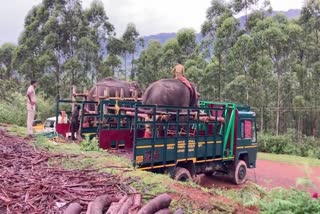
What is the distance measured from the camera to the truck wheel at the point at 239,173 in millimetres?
12375

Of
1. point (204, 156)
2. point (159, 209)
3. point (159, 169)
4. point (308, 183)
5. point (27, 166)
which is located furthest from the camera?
point (204, 156)

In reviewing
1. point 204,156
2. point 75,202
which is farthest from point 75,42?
point 75,202

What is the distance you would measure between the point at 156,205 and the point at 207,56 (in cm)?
2363

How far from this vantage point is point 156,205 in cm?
472

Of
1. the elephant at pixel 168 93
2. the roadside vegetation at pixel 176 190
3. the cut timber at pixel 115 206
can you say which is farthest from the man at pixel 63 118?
the cut timber at pixel 115 206

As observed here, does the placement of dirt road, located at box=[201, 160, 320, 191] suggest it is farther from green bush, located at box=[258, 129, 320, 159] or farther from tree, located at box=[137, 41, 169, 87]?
tree, located at box=[137, 41, 169, 87]

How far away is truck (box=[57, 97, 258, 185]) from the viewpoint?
9227 mm

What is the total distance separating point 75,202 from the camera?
4781 millimetres

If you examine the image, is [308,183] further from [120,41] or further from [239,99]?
[120,41]

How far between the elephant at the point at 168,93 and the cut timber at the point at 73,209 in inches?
262

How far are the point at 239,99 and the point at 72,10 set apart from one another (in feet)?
39.1

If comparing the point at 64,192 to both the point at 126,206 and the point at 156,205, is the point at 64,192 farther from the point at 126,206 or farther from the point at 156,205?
the point at 156,205

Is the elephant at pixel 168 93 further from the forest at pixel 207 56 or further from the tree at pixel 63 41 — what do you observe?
the tree at pixel 63 41

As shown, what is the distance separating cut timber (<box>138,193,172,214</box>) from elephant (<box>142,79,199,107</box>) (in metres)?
6.25
